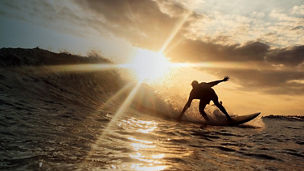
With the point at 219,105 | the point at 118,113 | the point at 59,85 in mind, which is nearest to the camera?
the point at 118,113

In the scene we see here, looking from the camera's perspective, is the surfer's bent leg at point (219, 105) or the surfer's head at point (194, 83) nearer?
the surfer's bent leg at point (219, 105)

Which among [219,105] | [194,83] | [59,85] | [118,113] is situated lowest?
[118,113]

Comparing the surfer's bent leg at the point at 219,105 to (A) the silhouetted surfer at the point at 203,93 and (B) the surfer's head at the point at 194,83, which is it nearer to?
(A) the silhouetted surfer at the point at 203,93

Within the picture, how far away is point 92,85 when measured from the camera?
40.3ft

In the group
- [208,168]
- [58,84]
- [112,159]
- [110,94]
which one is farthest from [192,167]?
[110,94]

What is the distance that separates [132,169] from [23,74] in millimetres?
9211

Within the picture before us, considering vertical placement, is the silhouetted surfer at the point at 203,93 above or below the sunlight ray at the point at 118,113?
above

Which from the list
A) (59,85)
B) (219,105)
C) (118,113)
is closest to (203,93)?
(219,105)

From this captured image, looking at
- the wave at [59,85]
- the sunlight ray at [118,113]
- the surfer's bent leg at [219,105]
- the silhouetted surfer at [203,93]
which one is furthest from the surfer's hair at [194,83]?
the sunlight ray at [118,113]

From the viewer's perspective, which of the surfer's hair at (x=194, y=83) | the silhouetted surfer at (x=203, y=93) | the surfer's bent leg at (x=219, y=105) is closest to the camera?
the silhouetted surfer at (x=203, y=93)

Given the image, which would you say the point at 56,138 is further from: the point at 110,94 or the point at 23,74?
the point at 110,94

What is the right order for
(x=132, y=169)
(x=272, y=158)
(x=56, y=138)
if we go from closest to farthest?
(x=132, y=169) < (x=56, y=138) < (x=272, y=158)

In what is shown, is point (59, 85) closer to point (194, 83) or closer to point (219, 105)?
point (194, 83)

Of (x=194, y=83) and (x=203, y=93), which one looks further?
(x=194, y=83)
